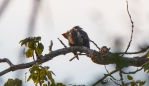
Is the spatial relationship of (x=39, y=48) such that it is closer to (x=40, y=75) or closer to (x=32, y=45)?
(x=32, y=45)

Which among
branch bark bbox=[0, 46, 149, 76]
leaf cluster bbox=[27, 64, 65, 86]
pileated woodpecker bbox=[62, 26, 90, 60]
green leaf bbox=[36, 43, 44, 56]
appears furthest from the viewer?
pileated woodpecker bbox=[62, 26, 90, 60]

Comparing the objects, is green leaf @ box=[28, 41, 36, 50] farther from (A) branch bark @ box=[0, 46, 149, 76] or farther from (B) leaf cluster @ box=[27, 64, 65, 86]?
(B) leaf cluster @ box=[27, 64, 65, 86]

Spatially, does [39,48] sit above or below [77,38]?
below

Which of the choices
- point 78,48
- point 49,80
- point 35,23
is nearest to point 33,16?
point 35,23

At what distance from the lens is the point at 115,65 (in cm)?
97

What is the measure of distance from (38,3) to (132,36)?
1.18ft

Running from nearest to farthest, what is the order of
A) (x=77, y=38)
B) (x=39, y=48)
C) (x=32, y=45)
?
(x=39, y=48), (x=32, y=45), (x=77, y=38)

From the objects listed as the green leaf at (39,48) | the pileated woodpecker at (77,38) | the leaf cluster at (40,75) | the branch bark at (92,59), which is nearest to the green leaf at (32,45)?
the green leaf at (39,48)

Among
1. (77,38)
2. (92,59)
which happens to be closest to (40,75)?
(92,59)

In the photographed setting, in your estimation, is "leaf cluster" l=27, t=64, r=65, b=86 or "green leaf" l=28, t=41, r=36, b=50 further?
"green leaf" l=28, t=41, r=36, b=50

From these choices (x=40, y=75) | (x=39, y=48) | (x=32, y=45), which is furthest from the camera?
(x=32, y=45)

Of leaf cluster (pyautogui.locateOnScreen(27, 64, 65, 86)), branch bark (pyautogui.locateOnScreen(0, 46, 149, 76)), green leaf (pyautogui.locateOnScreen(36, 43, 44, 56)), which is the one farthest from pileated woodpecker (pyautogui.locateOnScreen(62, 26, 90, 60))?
leaf cluster (pyautogui.locateOnScreen(27, 64, 65, 86))

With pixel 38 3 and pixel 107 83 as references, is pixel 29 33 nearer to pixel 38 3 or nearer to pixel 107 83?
pixel 38 3

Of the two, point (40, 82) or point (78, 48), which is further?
point (78, 48)
